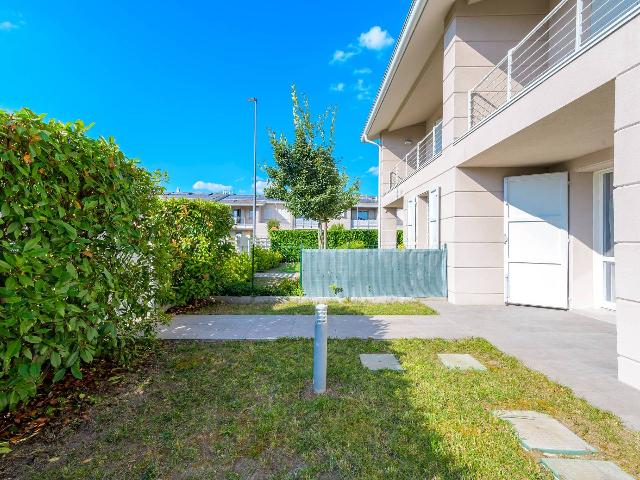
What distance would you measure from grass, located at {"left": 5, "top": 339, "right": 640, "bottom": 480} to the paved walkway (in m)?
0.42

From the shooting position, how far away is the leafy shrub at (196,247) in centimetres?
648

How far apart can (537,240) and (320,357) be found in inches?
237

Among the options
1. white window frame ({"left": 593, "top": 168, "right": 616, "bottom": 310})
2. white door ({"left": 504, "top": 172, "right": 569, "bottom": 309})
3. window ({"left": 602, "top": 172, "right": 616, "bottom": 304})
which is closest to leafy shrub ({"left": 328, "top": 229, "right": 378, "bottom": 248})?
white door ({"left": 504, "top": 172, "right": 569, "bottom": 309})

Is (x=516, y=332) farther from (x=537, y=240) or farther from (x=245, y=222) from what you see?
(x=245, y=222)

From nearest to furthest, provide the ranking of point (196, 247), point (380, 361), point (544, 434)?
point (544, 434) → point (380, 361) → point (196, 247)

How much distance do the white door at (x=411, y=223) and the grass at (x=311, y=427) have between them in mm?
Result: 6587

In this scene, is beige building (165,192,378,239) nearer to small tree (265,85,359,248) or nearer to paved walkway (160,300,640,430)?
small tree (265,85,359,248)

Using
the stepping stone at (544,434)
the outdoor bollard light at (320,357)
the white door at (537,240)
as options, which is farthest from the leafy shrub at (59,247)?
the white door at (537,240)

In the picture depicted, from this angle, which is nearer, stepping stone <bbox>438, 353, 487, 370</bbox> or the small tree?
stepping stone <bbox>438, 353, 487, 370</bbox>

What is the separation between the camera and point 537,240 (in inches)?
268

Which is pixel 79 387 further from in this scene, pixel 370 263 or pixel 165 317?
pixel 370 263

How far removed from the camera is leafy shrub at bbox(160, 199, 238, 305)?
21.2 ft

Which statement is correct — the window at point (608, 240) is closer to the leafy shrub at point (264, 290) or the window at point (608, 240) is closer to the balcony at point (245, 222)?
the leafy shrub at point (264, 290)

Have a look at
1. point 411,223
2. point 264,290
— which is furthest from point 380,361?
point 411,223
